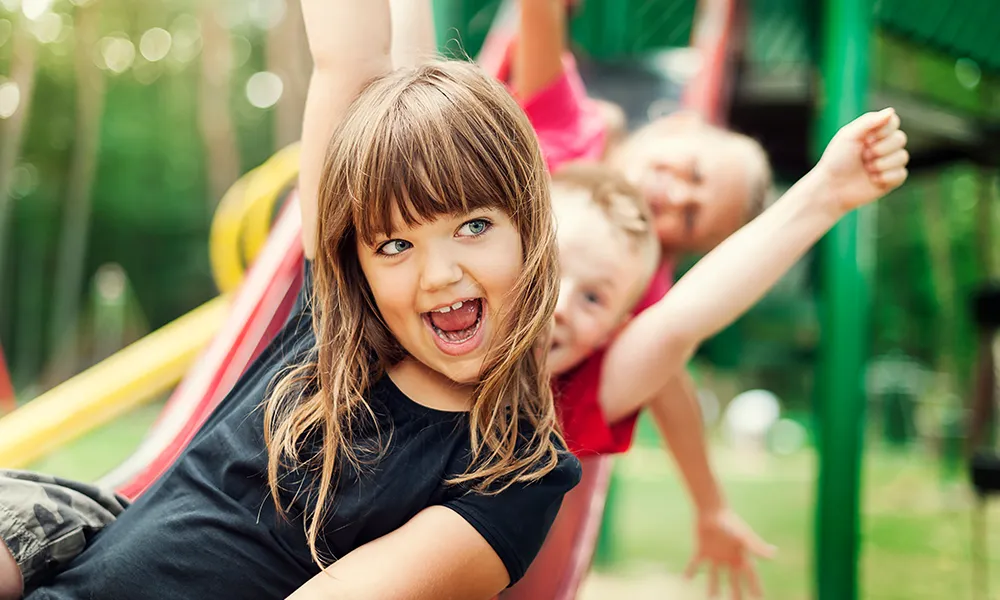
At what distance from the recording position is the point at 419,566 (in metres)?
0.89

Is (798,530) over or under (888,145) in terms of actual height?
under

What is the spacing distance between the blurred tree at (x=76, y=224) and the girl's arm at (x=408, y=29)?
34.8ft

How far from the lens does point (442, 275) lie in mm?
902

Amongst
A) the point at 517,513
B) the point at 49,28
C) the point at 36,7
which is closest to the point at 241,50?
the point at 49,28

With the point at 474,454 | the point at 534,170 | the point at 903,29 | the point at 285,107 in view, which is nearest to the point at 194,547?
the point at 474,454

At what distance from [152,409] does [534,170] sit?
11.0 metres

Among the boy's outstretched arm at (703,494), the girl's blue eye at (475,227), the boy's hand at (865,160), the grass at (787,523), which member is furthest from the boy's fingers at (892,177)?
the grass at (787,523)

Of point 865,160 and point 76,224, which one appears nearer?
point 865,160

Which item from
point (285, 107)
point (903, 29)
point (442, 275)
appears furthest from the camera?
point (285, 107)

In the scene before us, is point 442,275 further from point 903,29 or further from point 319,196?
point 903,29

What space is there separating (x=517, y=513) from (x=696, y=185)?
116cm

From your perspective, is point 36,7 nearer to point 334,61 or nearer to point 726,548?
point 726,548

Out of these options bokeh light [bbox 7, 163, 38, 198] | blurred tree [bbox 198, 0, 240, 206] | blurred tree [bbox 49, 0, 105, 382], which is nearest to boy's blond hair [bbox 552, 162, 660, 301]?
blurred tree [bbox 198, 0, 240, 206]

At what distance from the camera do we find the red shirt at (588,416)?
1.42 meters
